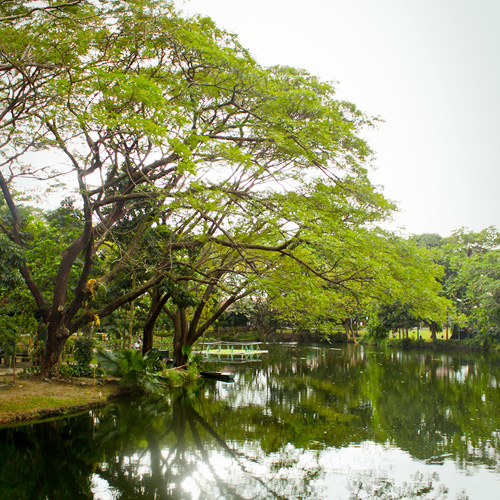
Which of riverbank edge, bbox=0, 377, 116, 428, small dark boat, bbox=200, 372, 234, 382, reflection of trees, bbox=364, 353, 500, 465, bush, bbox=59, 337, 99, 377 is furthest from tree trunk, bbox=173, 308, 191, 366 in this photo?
reflection of trees, bbox=364, 353, 500, 465

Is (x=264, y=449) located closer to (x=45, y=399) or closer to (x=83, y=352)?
(x=45, y=399)

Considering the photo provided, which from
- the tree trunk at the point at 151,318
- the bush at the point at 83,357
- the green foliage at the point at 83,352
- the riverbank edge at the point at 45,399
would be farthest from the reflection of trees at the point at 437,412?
the green foliage at the point at 83,352

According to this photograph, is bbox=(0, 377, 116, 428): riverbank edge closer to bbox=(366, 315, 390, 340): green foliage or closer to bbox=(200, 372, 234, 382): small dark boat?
bbox=(200, 372, 234, 382): small dark boat

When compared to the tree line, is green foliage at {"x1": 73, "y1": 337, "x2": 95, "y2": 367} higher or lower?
lower

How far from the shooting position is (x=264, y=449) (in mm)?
7945

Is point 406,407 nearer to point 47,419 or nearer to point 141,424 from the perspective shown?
point 141,424

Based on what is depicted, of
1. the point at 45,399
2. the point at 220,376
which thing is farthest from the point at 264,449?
the point at 220,376

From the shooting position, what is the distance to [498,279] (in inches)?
1250

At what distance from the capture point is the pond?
20.4ft

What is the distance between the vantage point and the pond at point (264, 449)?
6230 millimetres

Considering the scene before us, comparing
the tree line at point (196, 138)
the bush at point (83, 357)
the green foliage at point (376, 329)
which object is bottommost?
the green foliage at point (376, 329)

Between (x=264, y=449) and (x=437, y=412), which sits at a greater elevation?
(x=264, y=449)

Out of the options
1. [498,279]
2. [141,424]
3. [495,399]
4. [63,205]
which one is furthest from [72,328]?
[498,279]

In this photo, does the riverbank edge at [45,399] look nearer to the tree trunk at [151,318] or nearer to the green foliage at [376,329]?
the tree trunk at [151,318]
